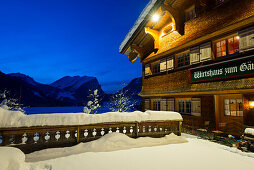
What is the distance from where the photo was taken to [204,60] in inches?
341

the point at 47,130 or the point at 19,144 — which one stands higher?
the point at 47,130

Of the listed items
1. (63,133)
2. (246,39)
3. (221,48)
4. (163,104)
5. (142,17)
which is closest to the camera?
(63,133)

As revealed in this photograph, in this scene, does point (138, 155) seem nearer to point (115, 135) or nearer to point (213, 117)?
point (115, 135)

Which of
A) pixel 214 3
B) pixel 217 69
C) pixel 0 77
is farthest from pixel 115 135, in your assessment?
pixel 0 77

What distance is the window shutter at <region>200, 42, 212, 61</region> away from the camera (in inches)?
332

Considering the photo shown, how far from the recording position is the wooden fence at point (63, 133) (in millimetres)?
3771

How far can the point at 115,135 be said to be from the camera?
4.61 metres

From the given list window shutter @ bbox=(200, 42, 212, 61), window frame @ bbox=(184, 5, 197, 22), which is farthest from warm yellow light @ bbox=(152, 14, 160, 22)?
window shutter @ bbox=(200, 42, 212, 61)

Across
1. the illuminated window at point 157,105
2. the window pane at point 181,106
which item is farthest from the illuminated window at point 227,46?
the illuminated window at point 157,105

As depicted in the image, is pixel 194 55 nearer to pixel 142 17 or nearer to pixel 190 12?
pixel 190 12

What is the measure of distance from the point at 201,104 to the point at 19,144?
9.61 meters

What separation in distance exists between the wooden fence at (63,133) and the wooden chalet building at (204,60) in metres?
4.88

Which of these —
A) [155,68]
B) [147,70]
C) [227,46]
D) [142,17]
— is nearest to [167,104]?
[155,68]

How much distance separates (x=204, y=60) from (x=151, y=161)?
754 centimetres
